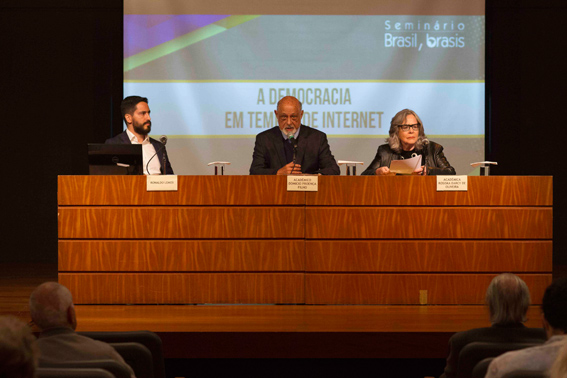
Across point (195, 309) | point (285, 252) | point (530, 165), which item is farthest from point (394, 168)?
point (530, 165)

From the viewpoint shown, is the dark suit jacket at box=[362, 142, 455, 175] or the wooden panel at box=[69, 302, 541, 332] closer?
the wooden panel at box=[69, 302, 541, 332]

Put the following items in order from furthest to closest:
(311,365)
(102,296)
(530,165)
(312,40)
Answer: (530,165)
(312,40)
(102,296)
(311,365)

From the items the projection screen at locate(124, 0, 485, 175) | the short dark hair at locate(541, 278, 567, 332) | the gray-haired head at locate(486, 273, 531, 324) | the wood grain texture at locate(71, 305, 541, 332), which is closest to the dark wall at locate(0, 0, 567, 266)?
the projection screen at locate(124, 0, 485, 175)

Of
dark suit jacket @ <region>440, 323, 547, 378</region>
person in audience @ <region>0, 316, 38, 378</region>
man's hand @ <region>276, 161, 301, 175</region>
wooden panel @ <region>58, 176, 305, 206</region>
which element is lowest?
dark suit jacket @ <region>440, 323, 547, 378</region>

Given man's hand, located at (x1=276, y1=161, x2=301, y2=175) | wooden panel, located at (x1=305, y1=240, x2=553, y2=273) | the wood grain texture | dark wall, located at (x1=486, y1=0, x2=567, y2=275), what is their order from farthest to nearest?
dark wall, located at (x1=486, y1=0, x2=567, y2=275) < man's hand, located at (x1=276, y1=161, x2=301, y2=175) < wooden panel, located at (x1=305, y1=240, x2=553, y2=273) < the wood grain texture

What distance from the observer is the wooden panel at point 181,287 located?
4.06 m

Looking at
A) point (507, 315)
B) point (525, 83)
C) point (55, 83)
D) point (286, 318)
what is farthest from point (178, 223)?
point (525, 83)

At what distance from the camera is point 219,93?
630 centimetres

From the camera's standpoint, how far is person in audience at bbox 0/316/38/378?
1.27 m

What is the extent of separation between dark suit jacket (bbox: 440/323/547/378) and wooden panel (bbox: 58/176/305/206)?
1.91 meters

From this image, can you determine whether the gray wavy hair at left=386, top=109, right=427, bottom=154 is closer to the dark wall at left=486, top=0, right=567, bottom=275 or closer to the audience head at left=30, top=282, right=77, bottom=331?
the dark wall at left=486, top=0, right=567, bottom=275

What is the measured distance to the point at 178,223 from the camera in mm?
4098

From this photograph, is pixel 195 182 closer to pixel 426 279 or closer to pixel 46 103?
pixel 426 279

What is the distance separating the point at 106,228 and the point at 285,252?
3.82ft
